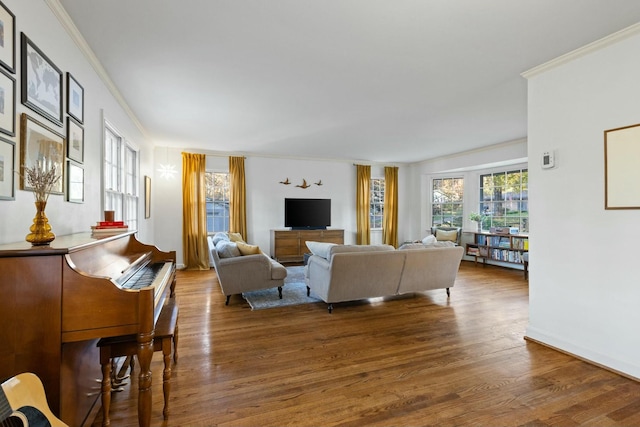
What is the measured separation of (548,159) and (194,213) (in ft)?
19.5

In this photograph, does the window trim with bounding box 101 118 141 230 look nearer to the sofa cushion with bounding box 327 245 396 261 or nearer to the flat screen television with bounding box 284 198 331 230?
the sofa cushion with bounding box 327 245 396 261

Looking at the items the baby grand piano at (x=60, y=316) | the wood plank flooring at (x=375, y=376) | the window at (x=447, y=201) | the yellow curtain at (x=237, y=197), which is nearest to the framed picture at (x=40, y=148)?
the baby grand piano at (x=60, y=316)

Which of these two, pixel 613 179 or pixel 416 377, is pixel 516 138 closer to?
pixel 613 179

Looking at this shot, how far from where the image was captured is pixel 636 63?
2.19 meters

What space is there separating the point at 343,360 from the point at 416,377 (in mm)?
567

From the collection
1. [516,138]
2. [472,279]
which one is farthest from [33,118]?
[516,138]

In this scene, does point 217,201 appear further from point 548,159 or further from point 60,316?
point 548,159

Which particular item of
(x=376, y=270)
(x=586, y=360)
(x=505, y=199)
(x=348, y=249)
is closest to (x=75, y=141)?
(x=348, y=249)

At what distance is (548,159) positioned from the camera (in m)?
2.72

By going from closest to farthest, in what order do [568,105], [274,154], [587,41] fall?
1. [587,41]
2. [568,105]
3. [274,154]

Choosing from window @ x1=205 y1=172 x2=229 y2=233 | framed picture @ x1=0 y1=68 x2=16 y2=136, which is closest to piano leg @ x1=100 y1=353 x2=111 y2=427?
framed picture @ x1=0 y1=68 x2=16 y2=136

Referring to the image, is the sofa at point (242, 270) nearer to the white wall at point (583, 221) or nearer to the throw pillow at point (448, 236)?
the white wall at point (583, 221)

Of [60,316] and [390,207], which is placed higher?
[390,207]

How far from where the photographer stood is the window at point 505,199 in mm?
6254
